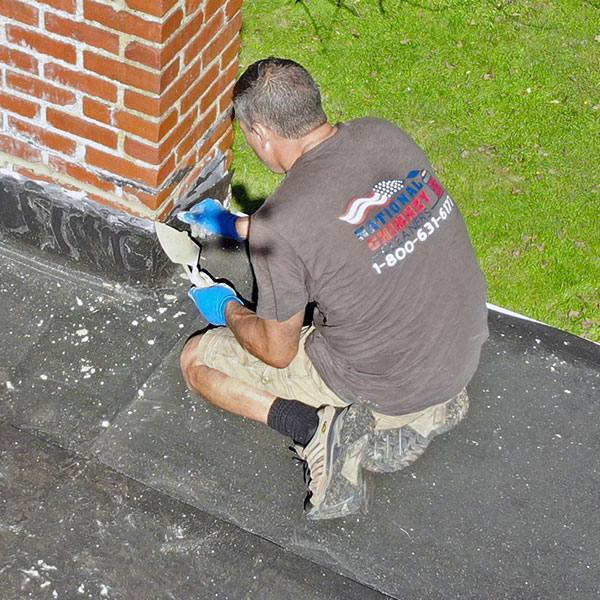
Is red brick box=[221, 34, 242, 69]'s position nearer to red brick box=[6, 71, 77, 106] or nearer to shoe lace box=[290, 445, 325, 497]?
red brick box=[6, 71, 77, 106]

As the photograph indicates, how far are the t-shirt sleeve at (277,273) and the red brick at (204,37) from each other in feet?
2.76

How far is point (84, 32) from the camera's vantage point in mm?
3354

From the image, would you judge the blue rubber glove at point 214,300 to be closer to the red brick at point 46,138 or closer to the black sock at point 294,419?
the black sock at point 294,419

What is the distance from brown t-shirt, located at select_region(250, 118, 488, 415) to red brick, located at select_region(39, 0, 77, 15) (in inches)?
38.8

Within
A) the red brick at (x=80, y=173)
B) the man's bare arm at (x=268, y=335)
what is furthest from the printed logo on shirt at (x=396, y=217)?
the red brick at (x=80, y=173)

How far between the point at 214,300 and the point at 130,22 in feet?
3.65

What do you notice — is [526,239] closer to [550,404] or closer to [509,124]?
[509,124]

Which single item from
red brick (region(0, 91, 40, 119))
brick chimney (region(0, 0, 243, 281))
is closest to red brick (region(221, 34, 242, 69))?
brick chimney (region(0, 0, 243, 281))

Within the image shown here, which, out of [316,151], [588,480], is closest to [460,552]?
[588,480]

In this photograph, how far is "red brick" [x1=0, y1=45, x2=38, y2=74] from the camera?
140 inches

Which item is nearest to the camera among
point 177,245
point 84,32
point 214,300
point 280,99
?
point 280,99

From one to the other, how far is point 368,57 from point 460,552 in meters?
3.83

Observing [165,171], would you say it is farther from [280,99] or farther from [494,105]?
[494,105]

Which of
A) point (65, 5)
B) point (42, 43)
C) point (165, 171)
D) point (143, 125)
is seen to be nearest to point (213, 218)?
point (165, 171)
